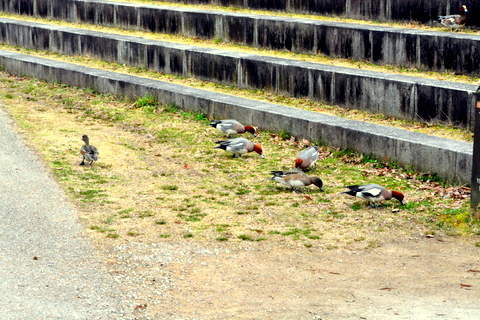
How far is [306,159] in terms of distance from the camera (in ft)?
28.8

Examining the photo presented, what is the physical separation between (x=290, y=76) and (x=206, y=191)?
167 inches

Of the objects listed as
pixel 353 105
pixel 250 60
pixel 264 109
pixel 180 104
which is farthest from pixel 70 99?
pixel 353 105

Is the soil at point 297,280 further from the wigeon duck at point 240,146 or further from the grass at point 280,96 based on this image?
the grass at point 280,96

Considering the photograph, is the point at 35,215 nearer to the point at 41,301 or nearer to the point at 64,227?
the point at 64,227

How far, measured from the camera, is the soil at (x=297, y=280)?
5.30 m

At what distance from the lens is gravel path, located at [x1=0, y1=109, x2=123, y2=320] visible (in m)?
5.31

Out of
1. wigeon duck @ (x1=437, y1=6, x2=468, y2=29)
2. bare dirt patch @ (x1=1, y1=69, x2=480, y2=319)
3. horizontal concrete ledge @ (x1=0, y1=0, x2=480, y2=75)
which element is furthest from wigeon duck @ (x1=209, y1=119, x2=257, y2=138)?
wigeon duck @ (x1=437, y1=6, x2=468, y2=29)

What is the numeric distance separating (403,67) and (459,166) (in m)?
4.06

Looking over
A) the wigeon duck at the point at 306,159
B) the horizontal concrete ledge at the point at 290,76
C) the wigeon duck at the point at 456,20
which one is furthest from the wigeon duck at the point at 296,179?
the wigeon duck at the point at 456,20

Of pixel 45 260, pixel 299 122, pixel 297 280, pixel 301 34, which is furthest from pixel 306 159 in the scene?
pixel 301 34

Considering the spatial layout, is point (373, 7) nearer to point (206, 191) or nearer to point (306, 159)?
point (306, 159)

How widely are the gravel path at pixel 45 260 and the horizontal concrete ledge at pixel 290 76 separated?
473 cm

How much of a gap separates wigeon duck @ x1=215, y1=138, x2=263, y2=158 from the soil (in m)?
2.86

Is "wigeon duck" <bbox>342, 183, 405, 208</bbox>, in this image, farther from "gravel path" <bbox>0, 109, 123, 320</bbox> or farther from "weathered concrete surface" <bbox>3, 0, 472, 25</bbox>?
"weathered concrete surface" <bbox>3, 0, 472, 25</bbox>
